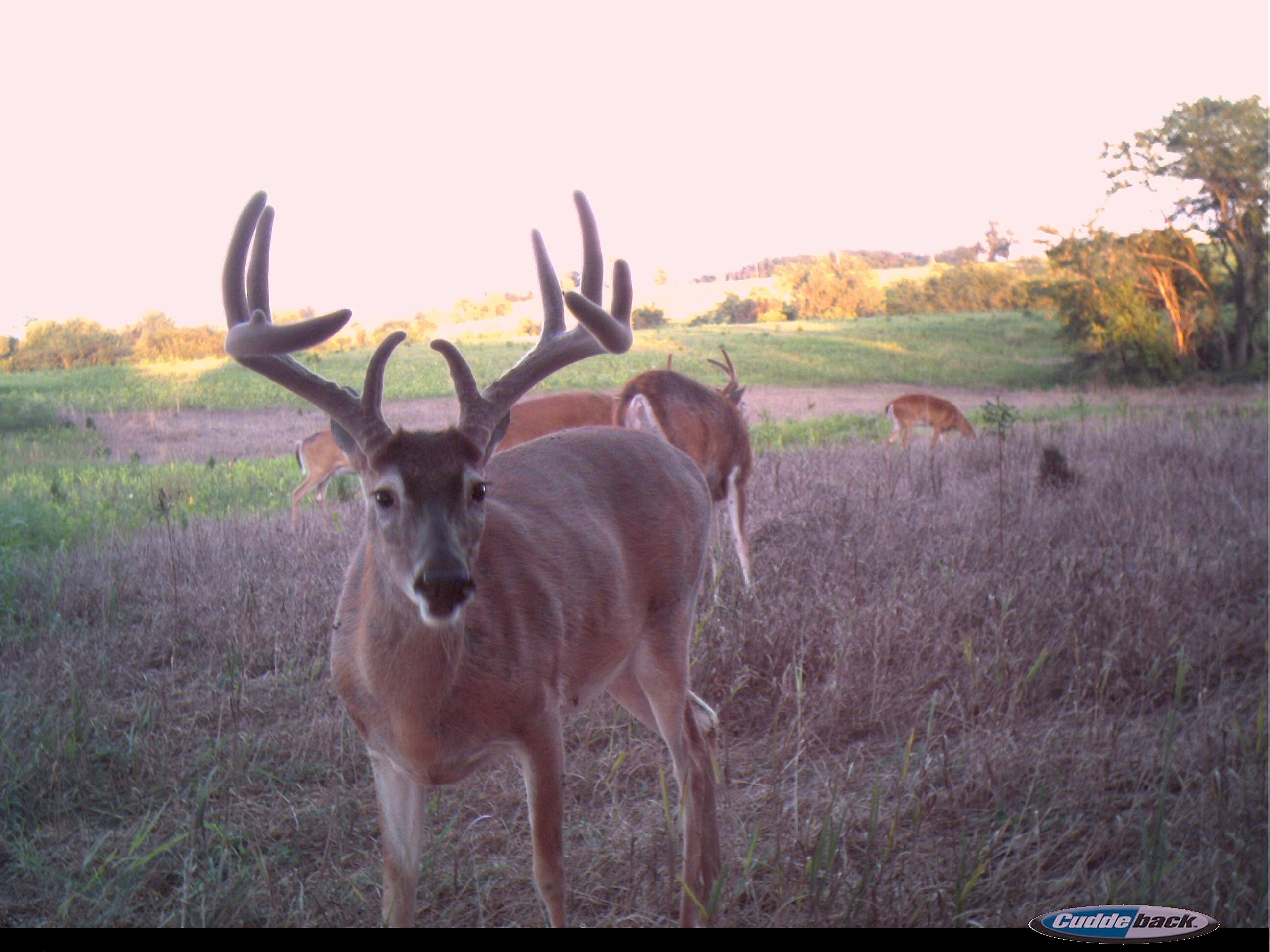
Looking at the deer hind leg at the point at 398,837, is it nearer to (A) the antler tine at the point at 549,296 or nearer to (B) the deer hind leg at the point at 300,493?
(A) the antler tine at the point at 549,296

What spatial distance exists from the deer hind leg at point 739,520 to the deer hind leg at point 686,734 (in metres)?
1.87

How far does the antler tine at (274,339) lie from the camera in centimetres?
239

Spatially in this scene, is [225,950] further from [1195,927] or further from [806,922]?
[1195,927]

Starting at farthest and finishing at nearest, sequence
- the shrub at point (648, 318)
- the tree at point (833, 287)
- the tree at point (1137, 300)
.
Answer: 1. the tree at point (833, 287)
2. the tree at point (1137, 300)
3. the shrub at point (648, 318)

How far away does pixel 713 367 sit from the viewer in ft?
48.6

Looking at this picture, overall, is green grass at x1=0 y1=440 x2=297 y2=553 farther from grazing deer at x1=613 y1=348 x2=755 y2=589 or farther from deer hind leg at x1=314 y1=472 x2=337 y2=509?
grazing deer at x1=613 y1=348 x2=755 y2=589

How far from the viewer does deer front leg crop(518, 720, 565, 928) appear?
7.95 ft

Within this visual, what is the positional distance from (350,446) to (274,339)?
0.32 metres

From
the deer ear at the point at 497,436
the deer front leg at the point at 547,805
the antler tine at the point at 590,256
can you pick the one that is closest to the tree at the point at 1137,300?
the antler tine at the point at 590,256

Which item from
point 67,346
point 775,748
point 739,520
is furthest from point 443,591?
point 67,346

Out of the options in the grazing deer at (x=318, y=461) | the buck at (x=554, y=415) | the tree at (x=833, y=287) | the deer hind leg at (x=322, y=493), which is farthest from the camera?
the tree at (x=833, y=287)

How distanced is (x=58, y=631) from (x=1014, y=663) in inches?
167

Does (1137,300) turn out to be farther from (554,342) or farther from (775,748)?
(554,342)

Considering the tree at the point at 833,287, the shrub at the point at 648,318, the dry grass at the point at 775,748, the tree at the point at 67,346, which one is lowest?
the dry grass at the point at 775,748
